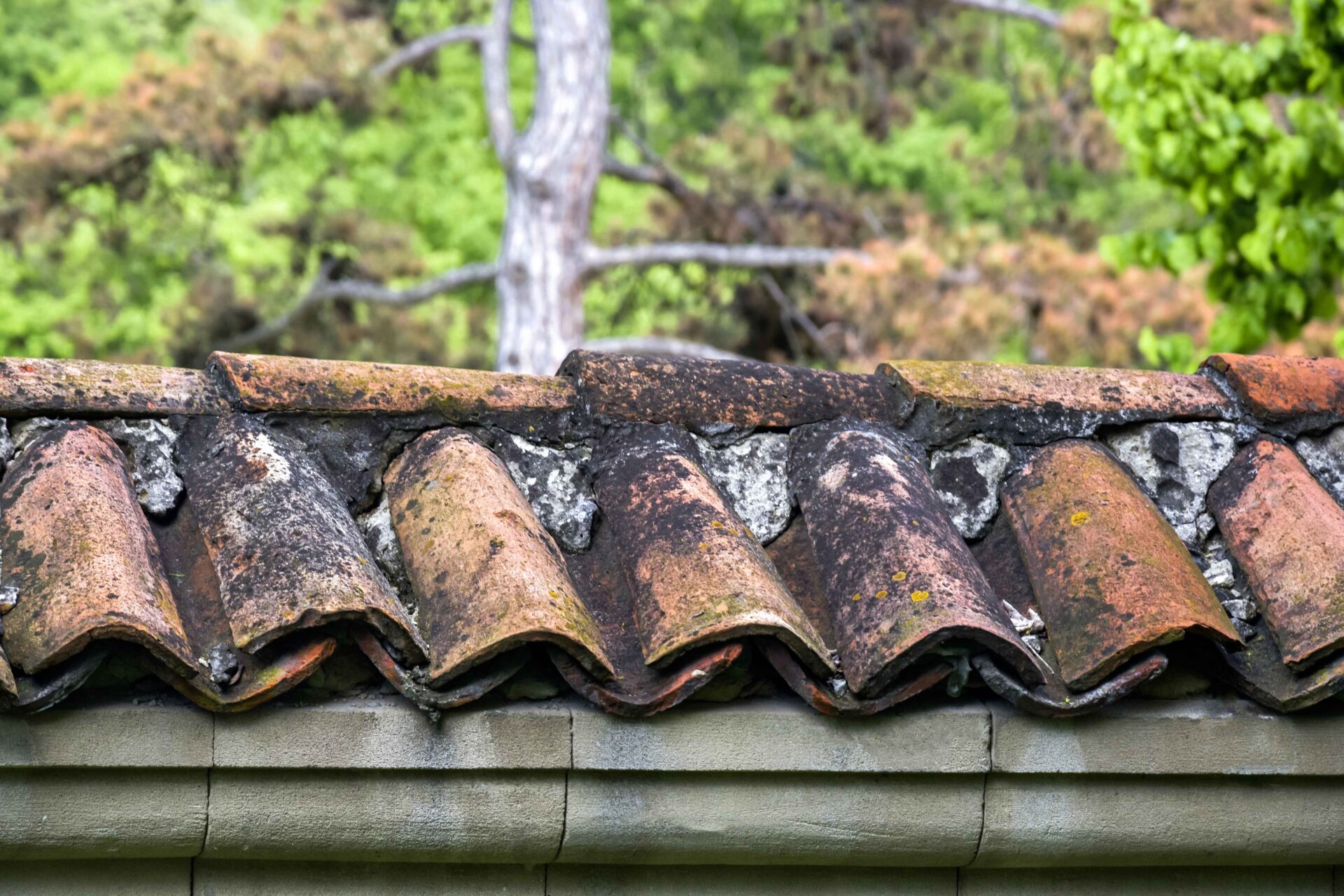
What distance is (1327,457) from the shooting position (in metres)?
2.28

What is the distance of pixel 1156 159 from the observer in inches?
205

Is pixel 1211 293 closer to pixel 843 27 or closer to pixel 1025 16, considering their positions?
pixel 1025 16

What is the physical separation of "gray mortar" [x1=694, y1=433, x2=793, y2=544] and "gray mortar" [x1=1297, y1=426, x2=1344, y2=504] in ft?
2.93

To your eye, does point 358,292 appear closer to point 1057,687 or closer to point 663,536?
point 663,536

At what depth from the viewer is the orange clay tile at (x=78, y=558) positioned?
1493 mm

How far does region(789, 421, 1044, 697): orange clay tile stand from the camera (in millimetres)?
1692

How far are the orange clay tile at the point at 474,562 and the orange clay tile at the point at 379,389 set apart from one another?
0.07 metres

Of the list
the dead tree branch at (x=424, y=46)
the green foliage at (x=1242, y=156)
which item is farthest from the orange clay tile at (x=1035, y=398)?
the dead tree branch at (x=424, y=46)

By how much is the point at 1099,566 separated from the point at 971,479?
Result: 1.08 ft

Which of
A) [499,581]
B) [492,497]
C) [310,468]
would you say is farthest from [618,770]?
Result: [310,468]

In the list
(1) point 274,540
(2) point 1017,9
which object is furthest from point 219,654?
(2) point 1017,9

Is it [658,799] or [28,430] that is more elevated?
[28,430]

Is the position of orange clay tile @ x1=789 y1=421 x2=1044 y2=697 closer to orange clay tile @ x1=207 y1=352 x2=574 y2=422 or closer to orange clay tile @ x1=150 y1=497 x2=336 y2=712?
orange clay tile @ x1=207 y1=352 x2=574 y2=422

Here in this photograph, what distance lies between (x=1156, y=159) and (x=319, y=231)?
9.54 metres
